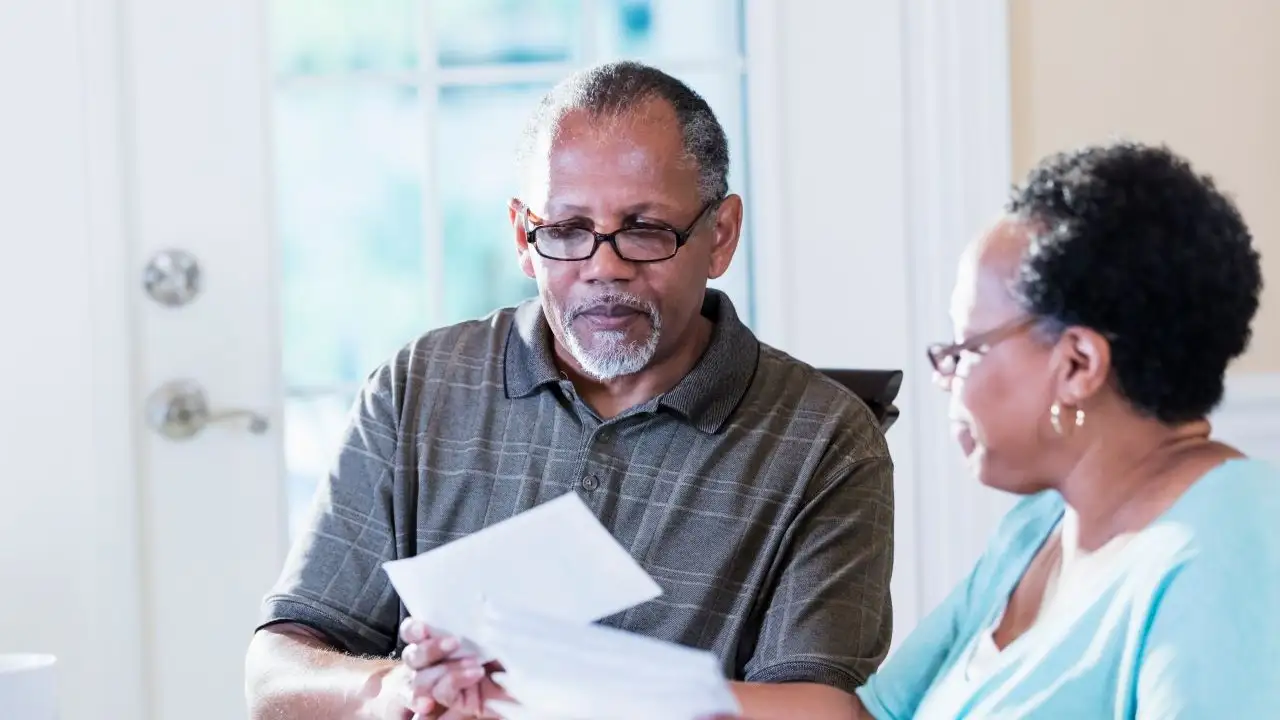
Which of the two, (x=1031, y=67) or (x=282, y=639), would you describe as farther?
(x=1031, y=67)

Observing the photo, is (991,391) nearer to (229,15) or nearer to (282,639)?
(282,639)

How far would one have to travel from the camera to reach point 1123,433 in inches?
47.6

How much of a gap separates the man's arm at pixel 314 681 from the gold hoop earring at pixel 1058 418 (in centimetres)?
65

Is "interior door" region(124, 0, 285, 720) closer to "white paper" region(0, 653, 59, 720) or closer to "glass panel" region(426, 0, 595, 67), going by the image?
"glass panel" region(426, 0, 595, 67)

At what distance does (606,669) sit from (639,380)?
2.11 ft

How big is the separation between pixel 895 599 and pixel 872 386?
0.60 meters

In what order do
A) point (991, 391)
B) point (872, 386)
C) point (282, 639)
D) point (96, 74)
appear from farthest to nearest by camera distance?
point (96, 74) < point (872, 386) < point (282, 639) < point (991, 391)

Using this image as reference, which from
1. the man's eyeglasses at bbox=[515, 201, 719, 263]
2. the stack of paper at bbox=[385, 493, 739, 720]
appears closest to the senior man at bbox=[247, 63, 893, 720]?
the man's eyeglasses at bbox=[515, 201, 719, 263]

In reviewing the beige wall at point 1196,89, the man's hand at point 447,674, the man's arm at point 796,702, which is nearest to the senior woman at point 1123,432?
the man's arm at point 796,702

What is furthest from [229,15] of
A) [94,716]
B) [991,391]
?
[991,391]

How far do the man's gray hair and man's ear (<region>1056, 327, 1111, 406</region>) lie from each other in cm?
59

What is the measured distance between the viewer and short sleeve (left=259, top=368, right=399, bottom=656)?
167 cm

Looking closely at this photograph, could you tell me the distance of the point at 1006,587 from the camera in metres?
1.37

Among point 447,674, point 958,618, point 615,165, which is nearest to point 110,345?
point 615,165
